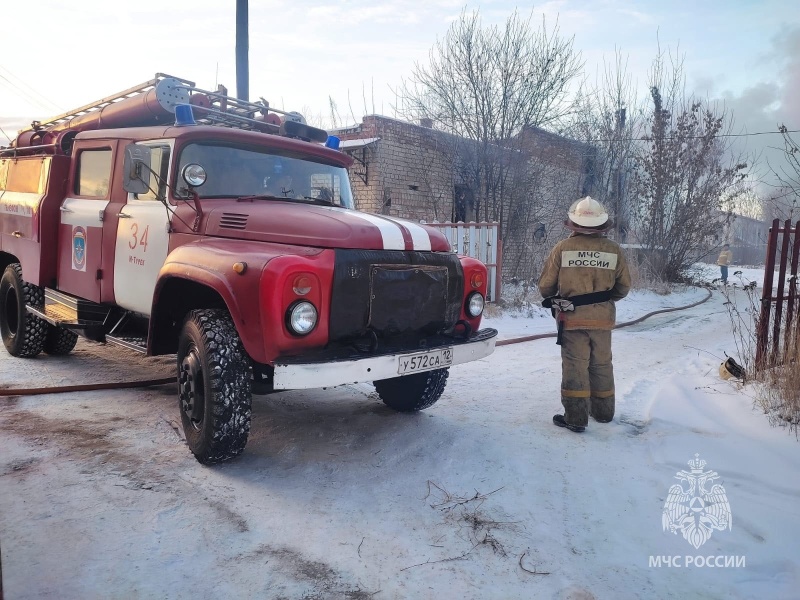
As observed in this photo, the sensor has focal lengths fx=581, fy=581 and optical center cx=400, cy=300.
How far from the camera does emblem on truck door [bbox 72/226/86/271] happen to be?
16.6 ft

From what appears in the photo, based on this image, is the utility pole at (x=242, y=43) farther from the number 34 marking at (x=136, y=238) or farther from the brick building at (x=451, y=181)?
the number 34 marking at (x=136, y=238)

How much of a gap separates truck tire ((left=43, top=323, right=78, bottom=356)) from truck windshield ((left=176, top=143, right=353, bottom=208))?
10.0 ft

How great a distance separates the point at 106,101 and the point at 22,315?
91.9 inches

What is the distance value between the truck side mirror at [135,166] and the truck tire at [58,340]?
9.58 feet

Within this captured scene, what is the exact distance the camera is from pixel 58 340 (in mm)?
6199

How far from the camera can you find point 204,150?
4.21 m

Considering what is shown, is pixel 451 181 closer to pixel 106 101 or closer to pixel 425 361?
pixel 106 101

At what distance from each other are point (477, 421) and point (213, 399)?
6.82 feet

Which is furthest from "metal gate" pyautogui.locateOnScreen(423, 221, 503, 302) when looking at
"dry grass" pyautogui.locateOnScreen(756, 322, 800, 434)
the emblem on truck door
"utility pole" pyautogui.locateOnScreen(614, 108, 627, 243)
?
"utility pole" pyautogui.locateOnScreen(614, 108, 627, 243)

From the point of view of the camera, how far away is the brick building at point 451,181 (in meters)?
13.0

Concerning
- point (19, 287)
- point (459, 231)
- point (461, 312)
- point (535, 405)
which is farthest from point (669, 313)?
point (19, 287)

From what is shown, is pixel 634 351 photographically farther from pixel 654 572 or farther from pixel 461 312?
pixel 654 572

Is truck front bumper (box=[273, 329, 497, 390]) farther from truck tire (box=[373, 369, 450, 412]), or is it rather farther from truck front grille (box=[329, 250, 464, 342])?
truck tire (box=[373, 369, 450, 412])

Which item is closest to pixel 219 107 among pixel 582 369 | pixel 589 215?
pixel 589 215
